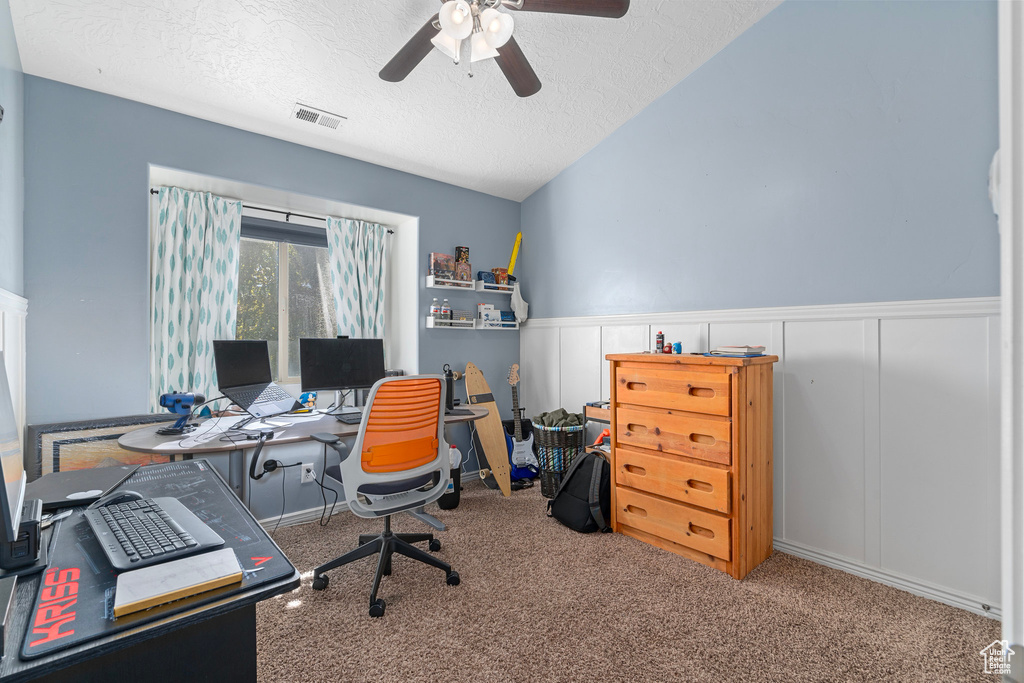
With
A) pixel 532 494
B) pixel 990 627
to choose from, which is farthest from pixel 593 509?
pixel 990 627

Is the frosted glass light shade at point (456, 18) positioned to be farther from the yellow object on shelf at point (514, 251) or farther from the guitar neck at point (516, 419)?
the guitar neck at point (516, 419)

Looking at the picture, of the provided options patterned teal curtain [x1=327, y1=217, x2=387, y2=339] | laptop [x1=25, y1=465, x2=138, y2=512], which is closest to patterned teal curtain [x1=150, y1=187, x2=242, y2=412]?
patterned teal curtain [x1=327, y1=217, x2=387, y2=339]

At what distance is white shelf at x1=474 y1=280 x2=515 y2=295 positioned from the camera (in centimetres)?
370

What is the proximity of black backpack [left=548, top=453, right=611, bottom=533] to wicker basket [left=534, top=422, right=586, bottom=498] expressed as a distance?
321mm

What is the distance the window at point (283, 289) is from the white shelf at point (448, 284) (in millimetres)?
796

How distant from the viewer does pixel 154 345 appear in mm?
2572

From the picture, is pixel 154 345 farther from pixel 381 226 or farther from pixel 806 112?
pixel 806 112

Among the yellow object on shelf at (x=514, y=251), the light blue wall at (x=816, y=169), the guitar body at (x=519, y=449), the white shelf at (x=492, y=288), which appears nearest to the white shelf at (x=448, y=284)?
the white shelf at (x=492, y=288)

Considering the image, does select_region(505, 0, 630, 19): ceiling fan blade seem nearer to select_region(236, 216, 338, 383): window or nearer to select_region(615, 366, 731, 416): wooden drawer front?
select_region(615, 366, 731, 416): wooden drawer front

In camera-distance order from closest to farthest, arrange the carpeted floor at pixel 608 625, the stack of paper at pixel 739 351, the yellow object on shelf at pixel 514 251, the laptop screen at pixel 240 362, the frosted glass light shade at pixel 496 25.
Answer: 1. the carpeted floor at pixel 608 625
2. the frosted glass light shade at pixel 496 25
3. the stack of paper at pixel 739 351
4. the laptop screen at pixel 240 362
5. the yellow object on shelf at pixel 514 251

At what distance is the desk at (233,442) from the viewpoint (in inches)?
72.4

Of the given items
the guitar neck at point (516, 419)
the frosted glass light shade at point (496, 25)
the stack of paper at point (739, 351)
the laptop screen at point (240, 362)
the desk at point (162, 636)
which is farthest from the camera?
the guitar neck at point (516, 419)

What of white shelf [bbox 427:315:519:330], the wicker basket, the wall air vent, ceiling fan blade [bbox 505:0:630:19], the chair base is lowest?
the chair base

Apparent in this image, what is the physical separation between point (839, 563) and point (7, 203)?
4.12 meters
